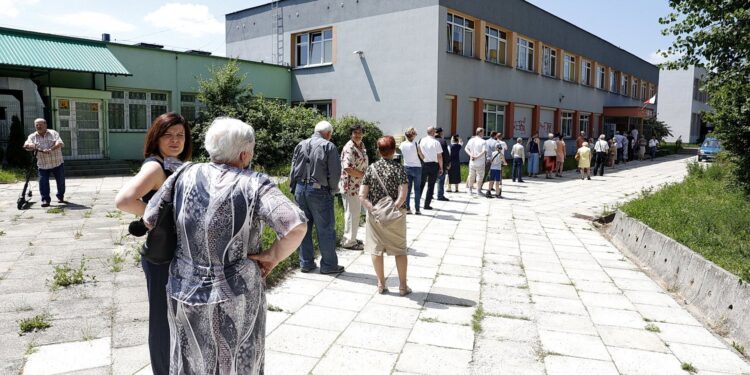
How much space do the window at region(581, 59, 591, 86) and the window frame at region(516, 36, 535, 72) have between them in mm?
7533

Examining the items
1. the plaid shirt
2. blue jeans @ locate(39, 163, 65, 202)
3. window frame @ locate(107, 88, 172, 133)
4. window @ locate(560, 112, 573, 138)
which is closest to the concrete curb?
the plaid shirt

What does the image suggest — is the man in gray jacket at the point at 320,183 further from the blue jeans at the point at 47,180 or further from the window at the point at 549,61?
the window at the point at 549,61

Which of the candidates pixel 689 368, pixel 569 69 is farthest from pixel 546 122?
pixel 689 368

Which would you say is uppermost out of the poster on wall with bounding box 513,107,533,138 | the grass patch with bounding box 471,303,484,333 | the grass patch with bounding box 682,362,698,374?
the poster on wall with bounding box 513,107,533,138

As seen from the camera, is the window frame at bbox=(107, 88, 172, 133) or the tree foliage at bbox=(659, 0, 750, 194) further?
the window frame at bbox=(107, 88, 172, 133)

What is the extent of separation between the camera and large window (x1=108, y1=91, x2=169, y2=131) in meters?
19.9

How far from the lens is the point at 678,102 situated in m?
56.9

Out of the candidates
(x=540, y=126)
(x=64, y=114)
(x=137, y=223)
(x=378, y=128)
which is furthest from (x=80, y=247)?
(x=540, y=126)

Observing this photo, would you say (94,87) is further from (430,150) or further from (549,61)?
(549,61)

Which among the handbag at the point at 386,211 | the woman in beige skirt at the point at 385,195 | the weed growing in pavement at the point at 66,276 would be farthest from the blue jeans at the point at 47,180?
the handbag at the point at 386,211

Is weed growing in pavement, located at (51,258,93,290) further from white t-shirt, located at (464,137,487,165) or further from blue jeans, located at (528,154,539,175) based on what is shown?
blue jeans, located at (528,154,539,175)

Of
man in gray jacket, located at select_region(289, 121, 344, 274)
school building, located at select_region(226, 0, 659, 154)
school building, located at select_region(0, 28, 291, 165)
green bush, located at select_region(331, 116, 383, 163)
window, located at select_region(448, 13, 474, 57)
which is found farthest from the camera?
window, located at select_region(448, 13, 474, 57)

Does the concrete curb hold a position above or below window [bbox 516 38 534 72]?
below

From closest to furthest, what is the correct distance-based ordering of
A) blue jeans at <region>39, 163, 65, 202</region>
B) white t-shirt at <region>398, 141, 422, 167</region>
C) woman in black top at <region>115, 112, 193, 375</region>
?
woman in black top at <region>115, 112, 193, 375</region>
blue jeans at <region>39, 163, 65, 202</region>
white t-shirt at <region>398, 141, 422, 167</region>
